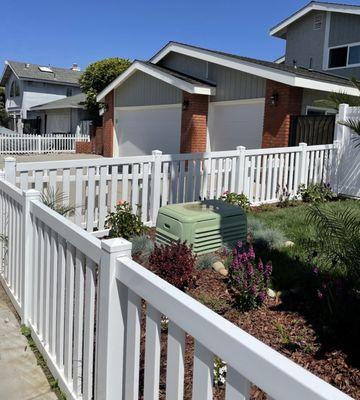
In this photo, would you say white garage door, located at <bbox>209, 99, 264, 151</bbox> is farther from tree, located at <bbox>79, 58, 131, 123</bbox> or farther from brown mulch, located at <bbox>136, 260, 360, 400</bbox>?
tree, located at <bbox>79, 58, 131, 123</bbox>

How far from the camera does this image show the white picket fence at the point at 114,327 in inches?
52.5

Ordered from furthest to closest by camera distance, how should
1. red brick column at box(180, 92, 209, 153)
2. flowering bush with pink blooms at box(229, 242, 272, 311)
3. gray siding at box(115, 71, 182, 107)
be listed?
gray siding at box(115, 71, 182, 107)
red brick column at box(180, 92, 209, 153)
flowering bush with pink blooms at box(229, 242, 272, 311)

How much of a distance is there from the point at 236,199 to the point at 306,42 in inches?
548

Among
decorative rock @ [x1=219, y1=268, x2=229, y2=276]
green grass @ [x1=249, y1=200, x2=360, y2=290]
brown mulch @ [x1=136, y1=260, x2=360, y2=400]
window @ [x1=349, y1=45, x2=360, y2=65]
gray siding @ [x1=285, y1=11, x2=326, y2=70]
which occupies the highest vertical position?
gray siding @ [x1=285, y1=11, x2=326, y2=70]

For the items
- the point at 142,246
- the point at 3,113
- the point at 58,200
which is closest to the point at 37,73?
the point at 3,113

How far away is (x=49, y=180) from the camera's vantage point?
18.8 ft

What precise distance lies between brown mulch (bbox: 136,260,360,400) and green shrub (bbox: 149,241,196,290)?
0.46 feet

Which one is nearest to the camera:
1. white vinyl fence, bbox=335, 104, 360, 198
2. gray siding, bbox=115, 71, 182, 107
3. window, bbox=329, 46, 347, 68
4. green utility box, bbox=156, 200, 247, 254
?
green utility box, bbox=156, 200, 247, 254

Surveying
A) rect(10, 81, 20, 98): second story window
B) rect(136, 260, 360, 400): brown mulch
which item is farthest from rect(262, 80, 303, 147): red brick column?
rect(10, 81, 20, 98): second story window

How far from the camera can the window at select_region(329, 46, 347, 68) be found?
56.6 ft

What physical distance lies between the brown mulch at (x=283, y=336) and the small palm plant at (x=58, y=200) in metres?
2.07

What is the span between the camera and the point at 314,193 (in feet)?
29.8

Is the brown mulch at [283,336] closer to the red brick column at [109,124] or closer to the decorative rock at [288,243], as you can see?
the decorative rock at [288,243]

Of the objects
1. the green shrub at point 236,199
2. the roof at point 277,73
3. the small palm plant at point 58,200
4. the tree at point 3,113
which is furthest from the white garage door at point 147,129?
the tree at point 3,113
